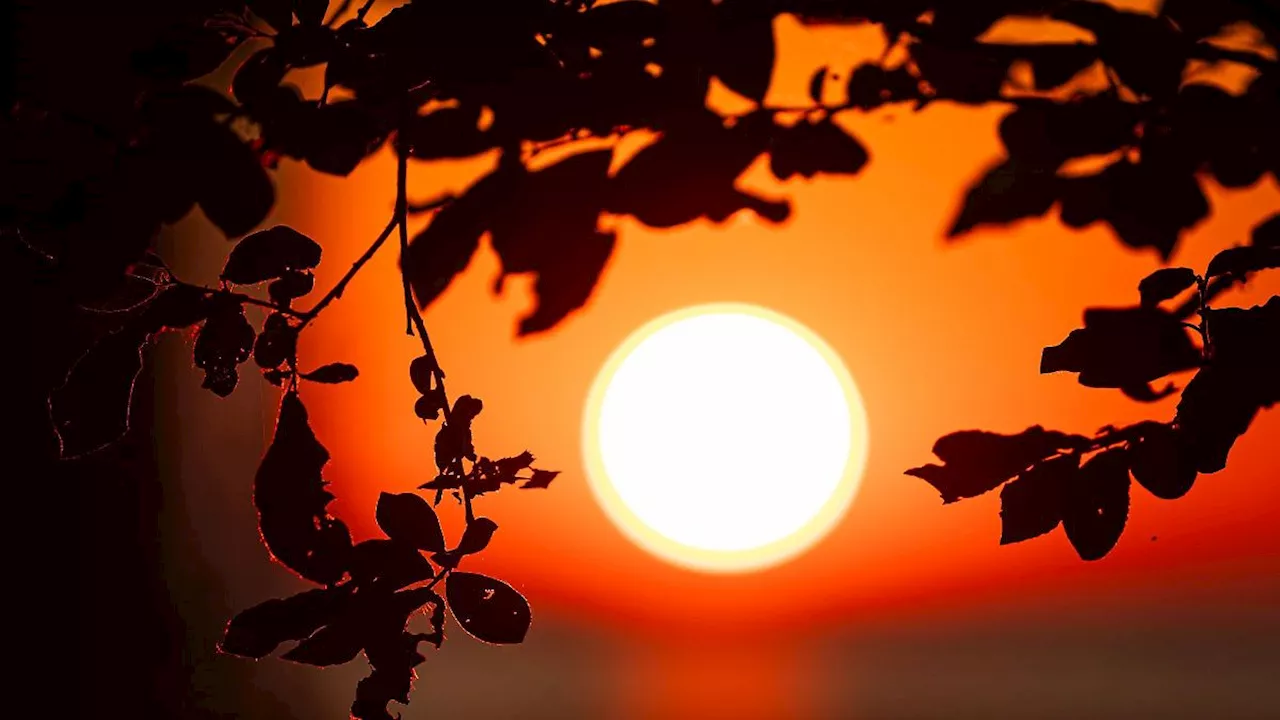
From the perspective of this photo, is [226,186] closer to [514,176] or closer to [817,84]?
[514,176]

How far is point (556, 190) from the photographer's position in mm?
951

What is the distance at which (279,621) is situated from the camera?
0.79 metres

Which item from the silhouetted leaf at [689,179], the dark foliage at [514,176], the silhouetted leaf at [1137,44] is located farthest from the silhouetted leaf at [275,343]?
the silhouetted leaf at [1137,44]

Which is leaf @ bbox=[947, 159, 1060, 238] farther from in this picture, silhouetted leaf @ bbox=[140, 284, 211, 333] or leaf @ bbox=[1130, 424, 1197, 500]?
silhouetted leaf @ bbox=[140, 284, 211, 333]

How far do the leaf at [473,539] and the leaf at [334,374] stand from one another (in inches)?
6.8

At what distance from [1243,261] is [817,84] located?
50 cm

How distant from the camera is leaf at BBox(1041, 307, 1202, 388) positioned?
2.47 feet

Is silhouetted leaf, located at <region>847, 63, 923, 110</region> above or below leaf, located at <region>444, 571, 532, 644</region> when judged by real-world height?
above

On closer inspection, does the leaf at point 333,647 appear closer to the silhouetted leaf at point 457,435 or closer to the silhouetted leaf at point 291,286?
the silhouetted leaf at point 457,435

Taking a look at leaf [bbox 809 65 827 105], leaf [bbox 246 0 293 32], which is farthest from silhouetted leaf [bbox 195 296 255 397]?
leaf [bbox 809 65 827 105]

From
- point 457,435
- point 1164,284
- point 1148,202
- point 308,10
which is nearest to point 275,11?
point 308,10

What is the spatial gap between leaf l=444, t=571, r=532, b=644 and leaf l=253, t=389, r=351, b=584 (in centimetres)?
11

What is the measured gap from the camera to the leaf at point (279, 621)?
0.79 m

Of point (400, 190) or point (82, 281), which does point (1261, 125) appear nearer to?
point (400, 190)
